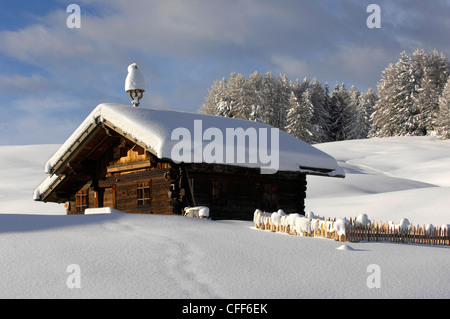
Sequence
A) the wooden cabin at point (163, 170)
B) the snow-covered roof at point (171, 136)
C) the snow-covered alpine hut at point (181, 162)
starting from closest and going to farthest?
the snow-covered roof at point (171, 136) → the snow-covered alpine hut at point (181, 162) → the wooden cabin at point (163, 170)

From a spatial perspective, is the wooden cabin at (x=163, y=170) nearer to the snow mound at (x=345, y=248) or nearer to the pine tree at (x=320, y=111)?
the snow mound at (x=345, y=248)

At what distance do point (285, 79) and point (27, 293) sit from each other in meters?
71.9

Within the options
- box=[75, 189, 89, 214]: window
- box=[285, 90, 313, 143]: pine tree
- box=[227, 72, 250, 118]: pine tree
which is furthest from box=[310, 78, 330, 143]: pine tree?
box=[75, 189, 89, 214]: window

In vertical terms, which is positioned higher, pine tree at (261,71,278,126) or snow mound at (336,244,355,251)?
pine tree at (261,71,278,126)

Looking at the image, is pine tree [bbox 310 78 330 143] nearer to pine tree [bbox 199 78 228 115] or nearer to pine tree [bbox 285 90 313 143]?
pine tree [bbox 285 90 313 143]

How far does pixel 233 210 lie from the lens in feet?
65.9

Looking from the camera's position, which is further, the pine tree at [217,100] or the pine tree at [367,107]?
the pine tree at [367,107]

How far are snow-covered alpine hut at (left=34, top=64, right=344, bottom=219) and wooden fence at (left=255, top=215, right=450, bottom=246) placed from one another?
3306 mm

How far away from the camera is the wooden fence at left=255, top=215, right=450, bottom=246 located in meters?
14.9

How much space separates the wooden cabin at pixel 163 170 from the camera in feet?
60.4

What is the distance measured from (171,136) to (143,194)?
11.5 ft

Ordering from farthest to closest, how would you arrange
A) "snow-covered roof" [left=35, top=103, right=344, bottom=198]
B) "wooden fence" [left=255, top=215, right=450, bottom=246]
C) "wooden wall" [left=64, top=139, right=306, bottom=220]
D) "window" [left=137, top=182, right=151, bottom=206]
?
"window" [left=137, top=182, right=151, bottom=206] → "wooden wall" [left=64, top=139, right=306, bottom=220] → "snow-covered roof" [left=35, top=103, right=344, bottom=198] → "wooden fence" [left=255, top=215, right=450, bottom=246]

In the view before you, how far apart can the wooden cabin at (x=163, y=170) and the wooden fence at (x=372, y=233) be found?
3435 millimetres

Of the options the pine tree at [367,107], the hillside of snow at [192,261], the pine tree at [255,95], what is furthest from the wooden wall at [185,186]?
the pine tree at [367,107]
